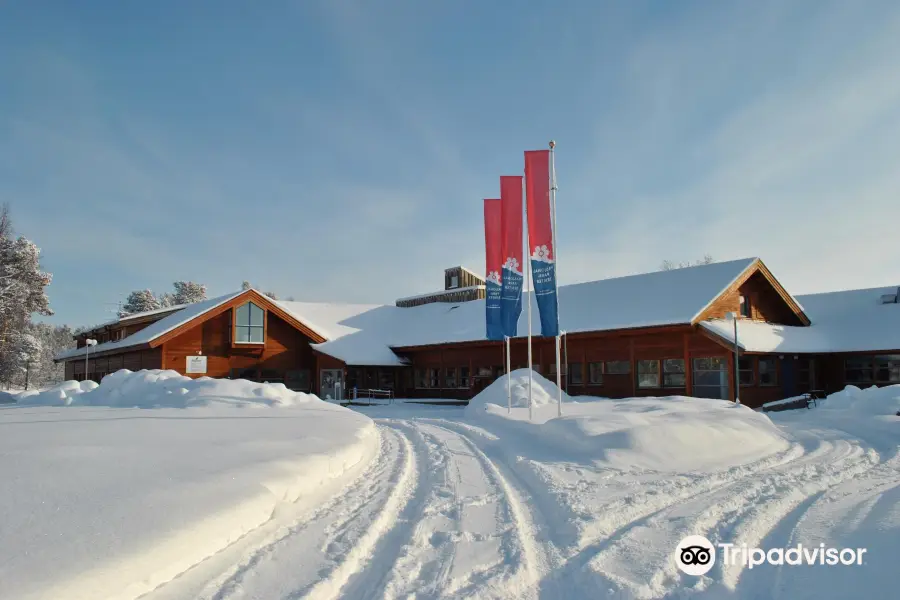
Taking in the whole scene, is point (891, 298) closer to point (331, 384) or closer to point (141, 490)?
point (331, 384)

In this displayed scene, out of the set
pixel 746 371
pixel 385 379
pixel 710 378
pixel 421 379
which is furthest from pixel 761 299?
pixel 385 379

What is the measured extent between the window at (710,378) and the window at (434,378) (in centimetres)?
1404

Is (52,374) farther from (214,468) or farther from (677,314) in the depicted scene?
(214,468)

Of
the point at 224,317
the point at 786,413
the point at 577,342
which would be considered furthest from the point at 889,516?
the point at 224,317

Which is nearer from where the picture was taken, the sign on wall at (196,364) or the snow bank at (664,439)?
the snow bank at (664,439)

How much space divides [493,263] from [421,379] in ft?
52.7

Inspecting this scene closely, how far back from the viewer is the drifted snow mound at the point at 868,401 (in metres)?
18.9

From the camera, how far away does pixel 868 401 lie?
65.1 ft

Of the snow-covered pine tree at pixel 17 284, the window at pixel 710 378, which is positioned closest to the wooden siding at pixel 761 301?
the window at pixel 710 378

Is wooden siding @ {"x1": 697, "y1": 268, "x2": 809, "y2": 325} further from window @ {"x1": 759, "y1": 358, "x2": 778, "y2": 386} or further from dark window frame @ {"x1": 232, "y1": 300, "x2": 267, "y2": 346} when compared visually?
dark window frame @ {"x1": 232, "y1": 300, "x2": 267, "y2": 346}

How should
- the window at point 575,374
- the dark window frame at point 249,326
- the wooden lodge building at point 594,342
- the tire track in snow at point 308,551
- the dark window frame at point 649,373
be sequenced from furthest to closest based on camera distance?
the dark window frame at point 249,326, the window at point 575,374, the dark window frame at point 649,373, the wooden lodge building at point 594,342, the tire track in snow at point 308,551

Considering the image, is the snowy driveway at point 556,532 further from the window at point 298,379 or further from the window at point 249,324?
the window at point 298,379

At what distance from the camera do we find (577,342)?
28234 millimetres

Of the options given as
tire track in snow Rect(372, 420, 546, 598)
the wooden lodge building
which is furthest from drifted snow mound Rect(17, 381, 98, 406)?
tire track in snow Rect(372, 420, 546, 598)
